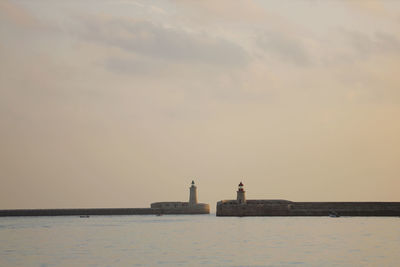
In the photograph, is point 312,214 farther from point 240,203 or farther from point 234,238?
point 234,238

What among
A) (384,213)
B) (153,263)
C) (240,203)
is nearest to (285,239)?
(153,263)

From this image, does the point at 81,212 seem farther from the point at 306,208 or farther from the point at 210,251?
the point at 210,251

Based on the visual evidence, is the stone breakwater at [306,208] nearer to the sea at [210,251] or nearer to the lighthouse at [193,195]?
the lighthouse at [193,195]

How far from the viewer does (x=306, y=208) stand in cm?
10388

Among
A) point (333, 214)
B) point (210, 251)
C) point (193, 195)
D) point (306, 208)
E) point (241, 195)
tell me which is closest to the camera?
point (210, 251)

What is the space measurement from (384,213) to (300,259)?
70732 millimetres

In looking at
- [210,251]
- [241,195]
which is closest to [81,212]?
[241,195]

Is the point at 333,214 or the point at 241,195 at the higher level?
the point at 241,195

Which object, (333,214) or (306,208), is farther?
(306,208)

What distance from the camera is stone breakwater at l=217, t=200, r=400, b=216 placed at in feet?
336

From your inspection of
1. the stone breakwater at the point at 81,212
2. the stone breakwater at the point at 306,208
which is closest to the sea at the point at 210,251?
the stone breakwater at the point at 306,208

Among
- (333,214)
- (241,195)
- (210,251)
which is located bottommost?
(210,251)

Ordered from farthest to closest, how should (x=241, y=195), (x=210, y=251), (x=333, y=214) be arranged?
(x=333, y=214), (x=241, y=195), (x=210, y=251)

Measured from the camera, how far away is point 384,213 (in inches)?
4075
